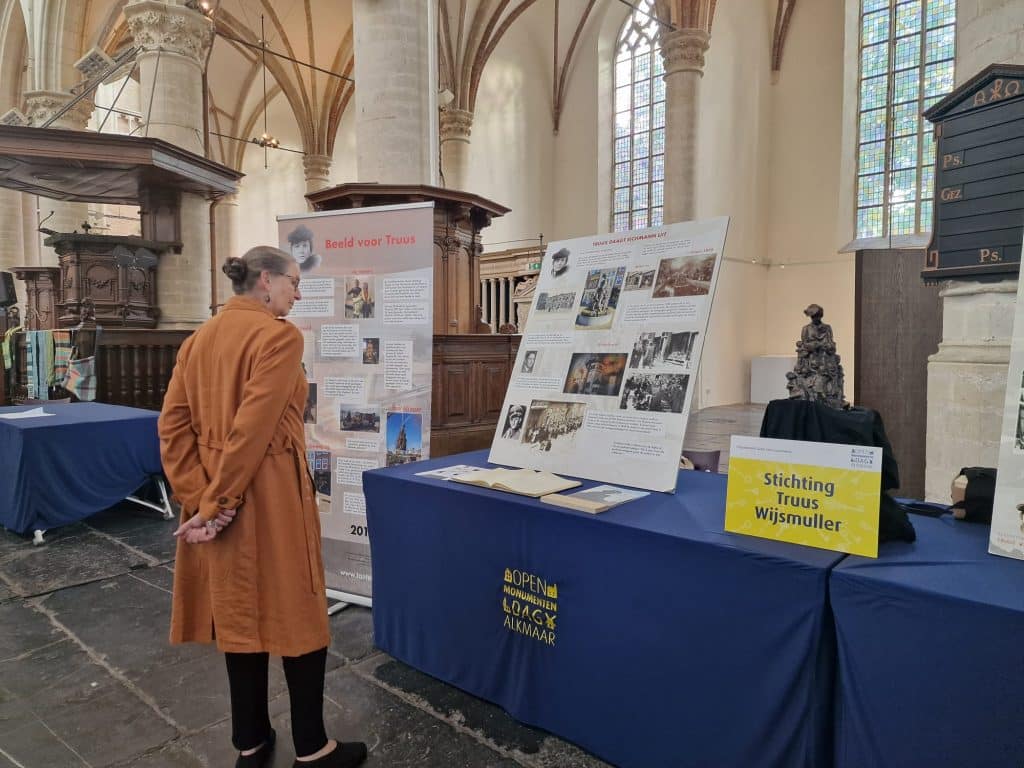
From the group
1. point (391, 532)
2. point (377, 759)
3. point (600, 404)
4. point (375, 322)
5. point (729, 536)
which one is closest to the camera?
point (729, 536)

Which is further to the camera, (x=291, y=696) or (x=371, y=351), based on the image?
(x=371, y=351)

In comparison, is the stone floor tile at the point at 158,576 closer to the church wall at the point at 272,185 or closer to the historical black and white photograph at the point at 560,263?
the historical black and white photograph at the point at 560,263

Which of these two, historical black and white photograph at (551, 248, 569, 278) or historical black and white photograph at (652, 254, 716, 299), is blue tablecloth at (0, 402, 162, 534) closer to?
historical black and white photograph at (551, 248, 569, 278)

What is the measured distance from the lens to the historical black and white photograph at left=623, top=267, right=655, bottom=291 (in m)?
2.38

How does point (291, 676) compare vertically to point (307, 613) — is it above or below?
below

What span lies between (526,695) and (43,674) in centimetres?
197

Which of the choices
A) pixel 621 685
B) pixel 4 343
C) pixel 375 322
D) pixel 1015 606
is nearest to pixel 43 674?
pixel 375 322

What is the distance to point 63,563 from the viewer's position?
155 inches

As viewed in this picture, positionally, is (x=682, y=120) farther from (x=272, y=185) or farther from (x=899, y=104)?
(x=272, y=185)

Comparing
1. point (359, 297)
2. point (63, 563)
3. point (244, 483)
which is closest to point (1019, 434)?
point (244, 483)

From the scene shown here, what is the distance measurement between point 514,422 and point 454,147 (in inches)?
555

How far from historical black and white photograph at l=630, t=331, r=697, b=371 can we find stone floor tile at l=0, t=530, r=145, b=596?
10.9ft

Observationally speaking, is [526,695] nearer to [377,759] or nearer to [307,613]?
[377,759]

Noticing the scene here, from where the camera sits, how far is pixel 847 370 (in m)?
14.8
